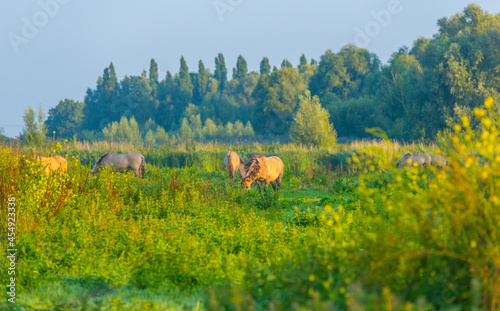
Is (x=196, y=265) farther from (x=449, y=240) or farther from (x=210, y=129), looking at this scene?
(x=210, y=129)

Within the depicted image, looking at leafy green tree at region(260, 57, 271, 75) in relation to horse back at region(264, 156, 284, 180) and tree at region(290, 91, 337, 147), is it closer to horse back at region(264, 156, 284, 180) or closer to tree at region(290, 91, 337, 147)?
tree at region(290, 91, 337, 147)

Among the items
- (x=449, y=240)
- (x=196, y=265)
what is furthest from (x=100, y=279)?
(x=449, y=240)

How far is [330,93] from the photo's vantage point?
57.1 metres

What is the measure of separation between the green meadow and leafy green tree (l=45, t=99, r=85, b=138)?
89906mm

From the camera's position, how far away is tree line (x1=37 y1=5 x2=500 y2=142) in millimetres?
34656

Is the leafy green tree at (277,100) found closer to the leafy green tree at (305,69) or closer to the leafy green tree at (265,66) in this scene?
the leafy green tree at (305,69)

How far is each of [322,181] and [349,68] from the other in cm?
4990

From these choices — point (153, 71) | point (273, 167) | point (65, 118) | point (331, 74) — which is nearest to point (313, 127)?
point (273, 167)

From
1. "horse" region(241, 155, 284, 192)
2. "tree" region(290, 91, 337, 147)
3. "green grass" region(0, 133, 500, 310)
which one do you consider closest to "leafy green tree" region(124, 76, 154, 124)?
"tree" region(290, 91, 337, 147)

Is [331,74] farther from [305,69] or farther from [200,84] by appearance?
[200,84]

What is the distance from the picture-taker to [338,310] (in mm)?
2797

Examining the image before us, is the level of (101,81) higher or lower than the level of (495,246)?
higher

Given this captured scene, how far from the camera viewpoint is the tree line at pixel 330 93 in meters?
34.7

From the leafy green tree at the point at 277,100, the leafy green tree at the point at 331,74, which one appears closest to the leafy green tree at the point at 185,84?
the leafy green tree at the point at 277,100
